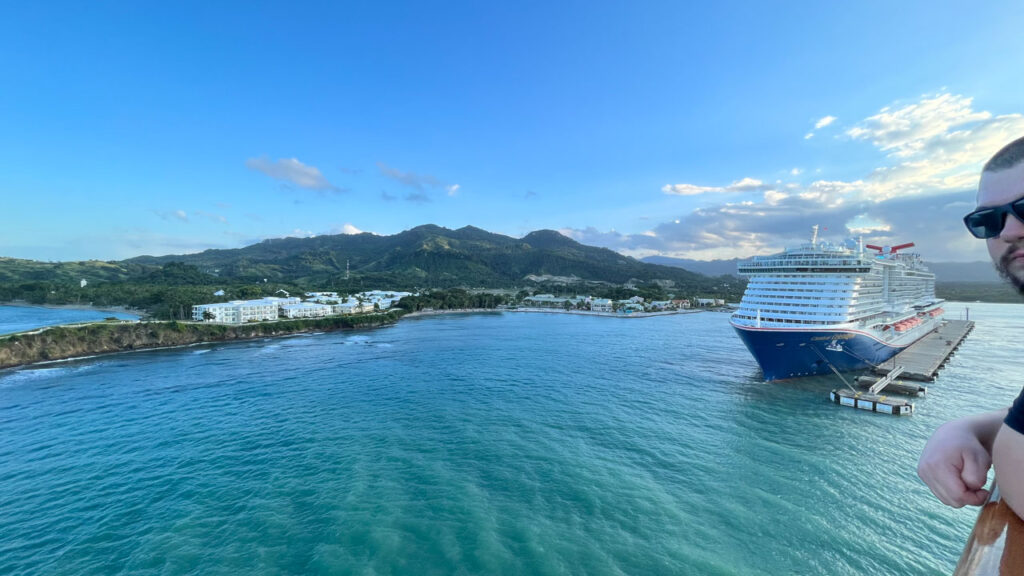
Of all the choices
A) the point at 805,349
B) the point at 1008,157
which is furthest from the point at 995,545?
the point at 805,349

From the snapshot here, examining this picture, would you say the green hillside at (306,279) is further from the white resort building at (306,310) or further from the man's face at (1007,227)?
the man's face at (1007,227)

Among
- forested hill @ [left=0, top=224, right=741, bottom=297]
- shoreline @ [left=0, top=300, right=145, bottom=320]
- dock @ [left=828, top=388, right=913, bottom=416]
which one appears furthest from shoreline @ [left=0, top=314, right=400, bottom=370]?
forested hill @ [left=0, top=224, right=741, bottom=297]

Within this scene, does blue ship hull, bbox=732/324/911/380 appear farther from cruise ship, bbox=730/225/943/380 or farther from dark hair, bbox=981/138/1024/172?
dark hair, bbox=981/138/1024/172

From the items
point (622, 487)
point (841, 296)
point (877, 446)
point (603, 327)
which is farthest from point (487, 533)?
point (603, 327)

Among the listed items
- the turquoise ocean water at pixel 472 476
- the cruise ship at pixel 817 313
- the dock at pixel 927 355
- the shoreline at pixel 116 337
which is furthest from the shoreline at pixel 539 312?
the turquoise ocean water at pixel 472 476

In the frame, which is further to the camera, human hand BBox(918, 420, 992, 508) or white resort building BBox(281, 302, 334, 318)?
white resort building BBox(281, 302, 334, 318)

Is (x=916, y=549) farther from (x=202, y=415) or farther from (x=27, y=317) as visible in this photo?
(x=27, y=317)

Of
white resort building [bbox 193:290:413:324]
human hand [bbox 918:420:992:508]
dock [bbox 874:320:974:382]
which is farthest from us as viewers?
white resort building [bbox 193:290:413:324]
